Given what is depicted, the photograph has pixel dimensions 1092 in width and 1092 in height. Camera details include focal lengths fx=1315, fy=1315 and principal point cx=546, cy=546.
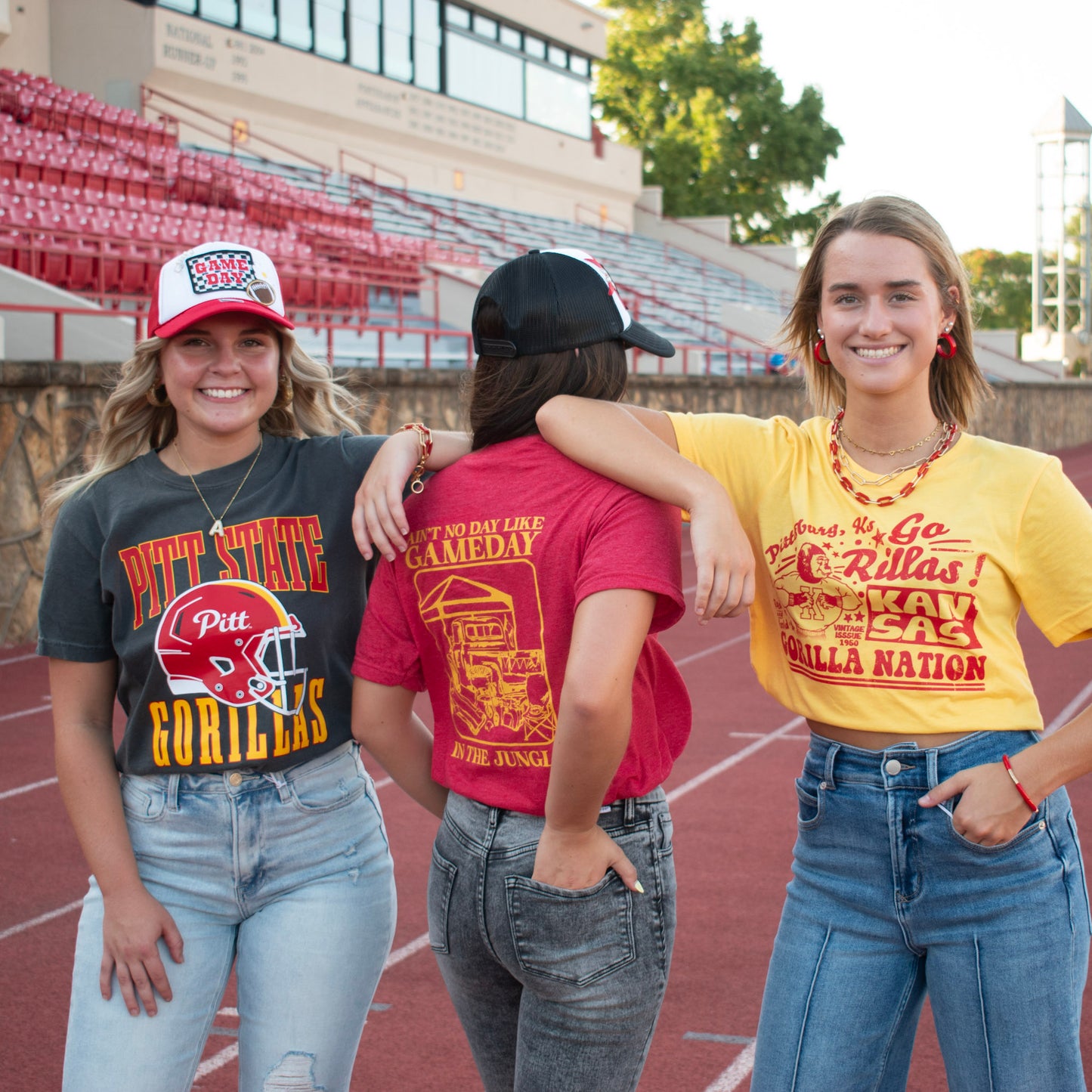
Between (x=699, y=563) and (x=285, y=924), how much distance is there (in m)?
0.94

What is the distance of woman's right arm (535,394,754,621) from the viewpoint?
186 centimetres

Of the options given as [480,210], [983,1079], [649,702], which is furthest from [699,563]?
[480,210]

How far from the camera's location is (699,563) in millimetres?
1863

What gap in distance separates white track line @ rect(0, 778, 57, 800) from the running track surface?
1 cm

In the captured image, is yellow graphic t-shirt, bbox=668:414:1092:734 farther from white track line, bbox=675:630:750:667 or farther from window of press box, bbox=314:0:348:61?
window of press box, bbox=314:0:348:61

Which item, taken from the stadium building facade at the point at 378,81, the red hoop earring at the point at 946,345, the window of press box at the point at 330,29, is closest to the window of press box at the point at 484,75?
the stadium building facade at the point at 378,81

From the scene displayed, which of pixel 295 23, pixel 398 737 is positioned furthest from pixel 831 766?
pixel 295 23

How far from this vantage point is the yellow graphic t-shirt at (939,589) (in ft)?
6.91

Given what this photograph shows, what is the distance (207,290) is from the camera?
89.8 inches

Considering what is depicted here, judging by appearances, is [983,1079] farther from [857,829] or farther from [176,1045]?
[176,1045]

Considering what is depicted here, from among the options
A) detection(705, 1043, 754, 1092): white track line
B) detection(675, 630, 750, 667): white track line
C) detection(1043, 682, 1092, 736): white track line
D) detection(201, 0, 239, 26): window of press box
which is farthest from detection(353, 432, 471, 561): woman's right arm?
detection(201, 0, 239, 26): window of press box

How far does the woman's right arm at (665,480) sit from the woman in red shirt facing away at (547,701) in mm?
38

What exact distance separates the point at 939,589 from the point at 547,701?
0.67m

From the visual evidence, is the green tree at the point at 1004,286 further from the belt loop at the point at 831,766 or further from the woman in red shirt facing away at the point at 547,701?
the woman in red shirt facing away at the point at 547,701
